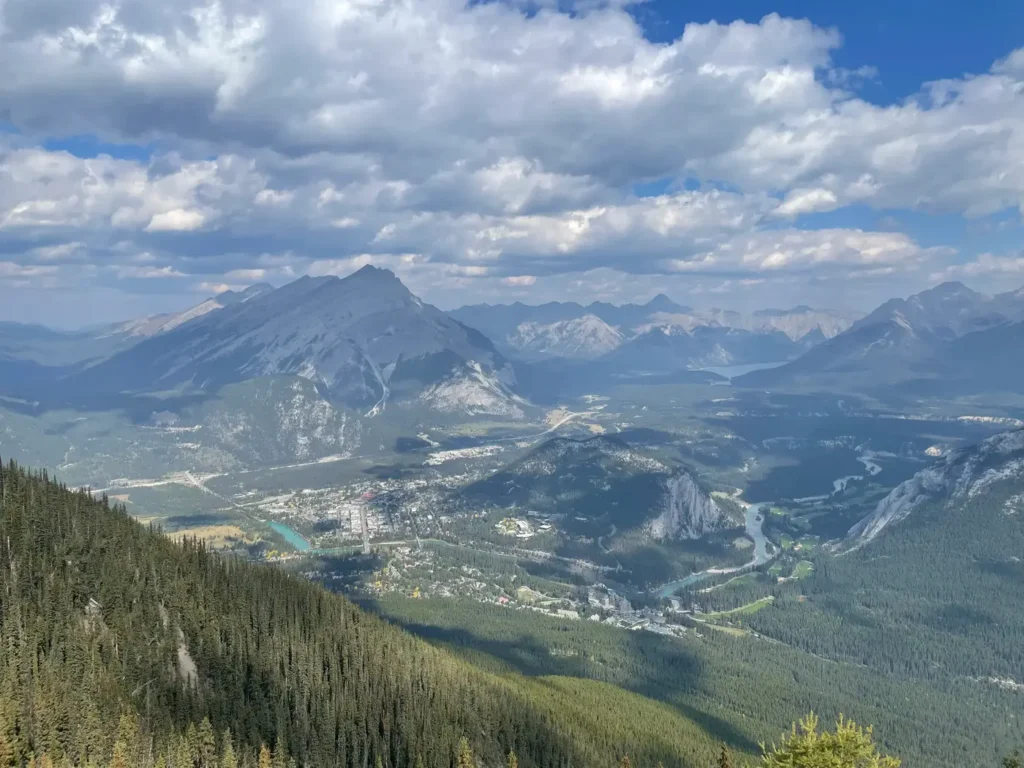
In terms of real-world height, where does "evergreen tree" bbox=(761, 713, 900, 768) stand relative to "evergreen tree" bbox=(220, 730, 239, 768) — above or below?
above

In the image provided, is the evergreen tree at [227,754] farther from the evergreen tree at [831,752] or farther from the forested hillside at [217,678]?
the evergreen tree at [831,752]

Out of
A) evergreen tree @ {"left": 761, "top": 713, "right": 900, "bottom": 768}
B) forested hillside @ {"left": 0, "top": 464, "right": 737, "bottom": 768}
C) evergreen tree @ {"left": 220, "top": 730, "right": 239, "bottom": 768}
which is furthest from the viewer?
forested hillside @ {"left": 0, "top": 464, "right": 737, "bottom": 768}

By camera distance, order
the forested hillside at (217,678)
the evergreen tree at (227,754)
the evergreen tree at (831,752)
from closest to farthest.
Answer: the evergreen tree at (831,752) → the evergreen tree at (227,754) → the forested hillside at (217,678)

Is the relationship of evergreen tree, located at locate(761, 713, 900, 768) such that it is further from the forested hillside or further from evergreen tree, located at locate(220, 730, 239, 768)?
the forested hillside

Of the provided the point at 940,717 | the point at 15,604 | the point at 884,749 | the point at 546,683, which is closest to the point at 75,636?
the point at 15,604

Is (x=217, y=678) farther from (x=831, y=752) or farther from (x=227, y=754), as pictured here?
(x=831, y=752)

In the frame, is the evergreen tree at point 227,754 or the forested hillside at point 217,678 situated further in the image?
the forested hillside at point 217,678

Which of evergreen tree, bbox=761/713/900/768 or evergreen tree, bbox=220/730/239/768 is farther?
evergreen tree, bbox=220/730/239/768

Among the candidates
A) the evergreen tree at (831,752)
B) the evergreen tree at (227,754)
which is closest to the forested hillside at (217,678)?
the evergreen tree at (227,754)

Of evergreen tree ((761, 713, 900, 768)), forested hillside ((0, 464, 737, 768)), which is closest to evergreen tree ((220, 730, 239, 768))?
forested hillside ((0, 464, 737, 768))
